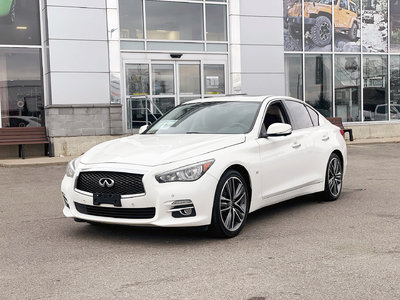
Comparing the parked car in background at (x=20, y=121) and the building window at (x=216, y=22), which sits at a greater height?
the building window at (x=216, y=22)

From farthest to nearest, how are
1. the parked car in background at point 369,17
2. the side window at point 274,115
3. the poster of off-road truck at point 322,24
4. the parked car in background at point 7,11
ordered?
the parked car in background at point 369,17 → the poster of off-road truck at point 322,24 → the parked car in background at point 7,11 → the side window at point 274,115

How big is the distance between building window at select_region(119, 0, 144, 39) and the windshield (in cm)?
1035

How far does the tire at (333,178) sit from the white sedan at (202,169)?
291 mm

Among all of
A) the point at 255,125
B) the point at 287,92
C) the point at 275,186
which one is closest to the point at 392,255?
the point at 275,186

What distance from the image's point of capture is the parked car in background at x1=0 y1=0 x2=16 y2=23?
647 inches

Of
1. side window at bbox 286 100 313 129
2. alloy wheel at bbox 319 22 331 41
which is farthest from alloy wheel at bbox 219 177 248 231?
alloy wheel at bbox 319 22 331 41

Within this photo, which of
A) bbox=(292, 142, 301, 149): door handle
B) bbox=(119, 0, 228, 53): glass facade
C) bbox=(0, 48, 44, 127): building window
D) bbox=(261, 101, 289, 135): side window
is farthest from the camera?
bbox=(119, 0, 228, 53): glass facade

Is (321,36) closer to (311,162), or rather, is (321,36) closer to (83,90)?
(83,90)

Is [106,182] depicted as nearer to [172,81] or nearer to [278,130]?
[278,130]

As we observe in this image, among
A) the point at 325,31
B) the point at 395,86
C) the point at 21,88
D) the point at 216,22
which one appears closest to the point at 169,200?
the point at 21,88

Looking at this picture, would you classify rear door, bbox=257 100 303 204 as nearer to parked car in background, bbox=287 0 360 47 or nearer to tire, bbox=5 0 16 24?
tire, bbox=5 0 16 24

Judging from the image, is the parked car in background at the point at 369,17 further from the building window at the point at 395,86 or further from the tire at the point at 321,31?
the building window at the point at 395,86

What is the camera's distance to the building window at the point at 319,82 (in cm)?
2030

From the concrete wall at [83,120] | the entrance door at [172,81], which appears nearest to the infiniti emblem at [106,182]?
the concrete wall at [83,120]
